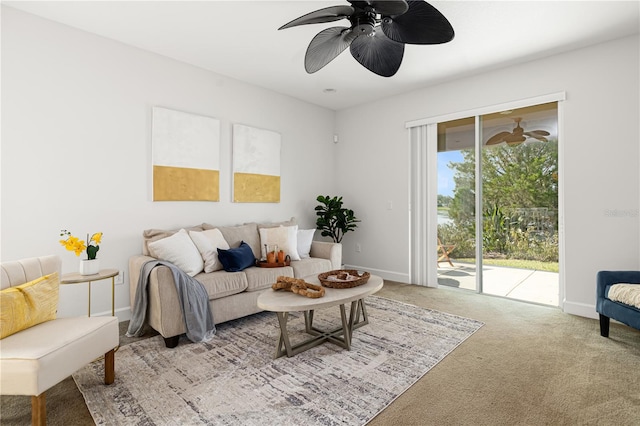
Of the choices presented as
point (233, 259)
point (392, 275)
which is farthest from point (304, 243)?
point (392, 275)

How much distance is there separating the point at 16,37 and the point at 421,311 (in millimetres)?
4407

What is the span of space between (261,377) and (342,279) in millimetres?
971

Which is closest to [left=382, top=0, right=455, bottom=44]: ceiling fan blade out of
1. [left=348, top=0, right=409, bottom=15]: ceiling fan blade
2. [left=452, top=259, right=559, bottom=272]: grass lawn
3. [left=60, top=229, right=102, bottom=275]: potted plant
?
[left=348, top=0, right=409, bottom=15]: ceiling fan blade

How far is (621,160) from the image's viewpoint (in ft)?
10.4

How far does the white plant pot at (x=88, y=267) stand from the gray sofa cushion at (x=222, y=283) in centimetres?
75

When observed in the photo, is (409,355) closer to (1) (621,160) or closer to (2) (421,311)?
(2) (421,311)

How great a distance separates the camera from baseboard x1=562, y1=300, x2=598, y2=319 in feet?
10.9

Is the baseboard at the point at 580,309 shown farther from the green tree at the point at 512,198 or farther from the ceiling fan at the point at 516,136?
the ceiling fan at the point at 516,136

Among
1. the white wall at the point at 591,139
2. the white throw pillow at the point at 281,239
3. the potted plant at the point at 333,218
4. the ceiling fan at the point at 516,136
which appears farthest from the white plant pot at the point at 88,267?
the ceiling fan at the point at 516,136

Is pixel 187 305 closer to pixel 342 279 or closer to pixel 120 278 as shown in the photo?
pixel 120 278

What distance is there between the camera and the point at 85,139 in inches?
120

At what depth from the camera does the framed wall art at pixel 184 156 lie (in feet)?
11.5

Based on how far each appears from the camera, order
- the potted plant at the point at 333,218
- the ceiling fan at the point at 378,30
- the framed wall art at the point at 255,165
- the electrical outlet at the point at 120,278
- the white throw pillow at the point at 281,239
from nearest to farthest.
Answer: the ceiling fan at the point at 378,30
the electrical outlet at the point at 120,278
the white throw pillow at the point at 281,239
the framed wall art at the point at 255,165
the potted plant at the point at 333,218

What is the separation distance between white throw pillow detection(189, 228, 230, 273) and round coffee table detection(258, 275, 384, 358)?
945 mm
